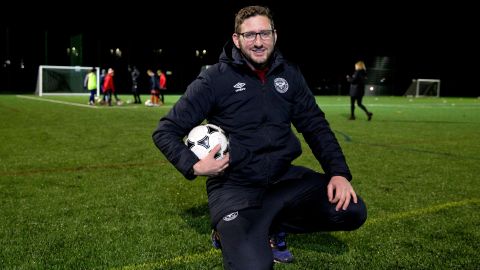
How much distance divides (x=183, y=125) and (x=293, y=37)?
4722 cm

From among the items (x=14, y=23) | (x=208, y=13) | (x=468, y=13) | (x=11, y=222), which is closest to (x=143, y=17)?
(x=208, y=13)

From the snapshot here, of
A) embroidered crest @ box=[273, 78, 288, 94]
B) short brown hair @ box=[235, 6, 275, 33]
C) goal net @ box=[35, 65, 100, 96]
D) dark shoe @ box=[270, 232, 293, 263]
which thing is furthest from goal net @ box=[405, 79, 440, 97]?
short brown hair @ box=[235, 6, 275, 33]

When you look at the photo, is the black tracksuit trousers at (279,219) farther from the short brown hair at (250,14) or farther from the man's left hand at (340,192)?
the short brown hair at (250,14)

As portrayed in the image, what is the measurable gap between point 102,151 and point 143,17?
1614 inches

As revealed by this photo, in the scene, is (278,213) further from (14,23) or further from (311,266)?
(14,23)

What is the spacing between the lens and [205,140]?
3.08 meters

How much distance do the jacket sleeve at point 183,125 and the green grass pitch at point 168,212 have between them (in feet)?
3.02

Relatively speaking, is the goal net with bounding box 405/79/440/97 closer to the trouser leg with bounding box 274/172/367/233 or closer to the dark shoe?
the dark shoe

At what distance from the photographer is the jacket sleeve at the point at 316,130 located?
133 inches

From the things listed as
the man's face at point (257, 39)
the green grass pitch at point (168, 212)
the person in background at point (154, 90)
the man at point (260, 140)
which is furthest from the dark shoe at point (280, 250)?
the person in background at point (154, 90)

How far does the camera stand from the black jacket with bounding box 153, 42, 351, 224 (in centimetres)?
314

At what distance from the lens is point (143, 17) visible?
47281 millimetres

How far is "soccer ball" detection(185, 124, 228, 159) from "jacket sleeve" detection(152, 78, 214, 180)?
62 millimetres

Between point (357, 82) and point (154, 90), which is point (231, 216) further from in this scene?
point (154, 90)
